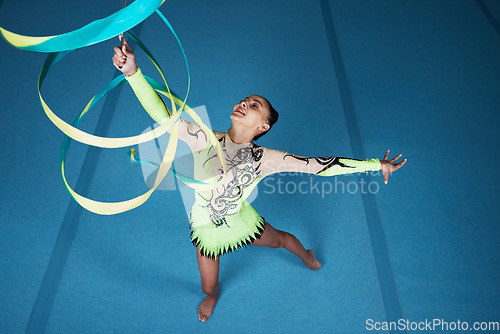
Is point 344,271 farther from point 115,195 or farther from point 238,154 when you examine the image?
point 115,195

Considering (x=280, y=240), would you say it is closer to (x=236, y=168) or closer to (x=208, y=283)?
(x=208, y=283)

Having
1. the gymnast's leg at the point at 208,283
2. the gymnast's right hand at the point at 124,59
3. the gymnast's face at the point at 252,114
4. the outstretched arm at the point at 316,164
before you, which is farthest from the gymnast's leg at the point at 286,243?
the gymnast's right hand at the point at 124,59

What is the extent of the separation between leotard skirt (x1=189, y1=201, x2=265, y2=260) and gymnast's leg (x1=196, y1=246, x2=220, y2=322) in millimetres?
36

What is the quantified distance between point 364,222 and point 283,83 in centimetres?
118

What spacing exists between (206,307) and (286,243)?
0.49 metres

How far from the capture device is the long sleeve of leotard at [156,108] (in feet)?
4.04

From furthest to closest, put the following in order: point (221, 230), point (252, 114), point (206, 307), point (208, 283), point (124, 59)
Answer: point (206, 307), point (208, 283), point (221, 230), point (252, 114), point (124, 59)

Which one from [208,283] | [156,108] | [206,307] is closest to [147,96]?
[156,108]

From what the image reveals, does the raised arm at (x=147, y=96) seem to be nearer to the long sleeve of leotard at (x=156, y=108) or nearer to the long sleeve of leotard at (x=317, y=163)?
the long sleeve of leotard at (x=156, y=108)

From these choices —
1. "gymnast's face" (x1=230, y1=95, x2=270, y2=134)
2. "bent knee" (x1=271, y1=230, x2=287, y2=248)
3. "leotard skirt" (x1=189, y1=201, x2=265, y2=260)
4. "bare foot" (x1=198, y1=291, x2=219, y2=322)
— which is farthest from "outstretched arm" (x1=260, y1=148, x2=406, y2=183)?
"bare foot" (x1=198, y1=291, x2=219, y2=322)

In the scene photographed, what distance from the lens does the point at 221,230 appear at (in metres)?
1.65

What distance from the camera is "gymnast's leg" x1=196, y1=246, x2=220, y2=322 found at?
1.69m

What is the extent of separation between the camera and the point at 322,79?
2.89 metres

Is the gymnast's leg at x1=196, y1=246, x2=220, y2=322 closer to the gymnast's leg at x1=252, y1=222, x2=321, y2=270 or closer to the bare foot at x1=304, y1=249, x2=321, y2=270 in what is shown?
the gymnast's leg at x1=252, y1=222, x2=321, y2=270
